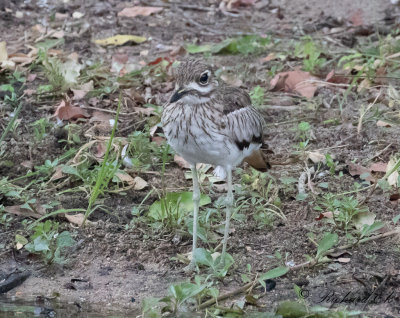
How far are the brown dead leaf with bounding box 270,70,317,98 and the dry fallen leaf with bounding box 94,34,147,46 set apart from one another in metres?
1.71

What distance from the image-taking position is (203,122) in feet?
14.1

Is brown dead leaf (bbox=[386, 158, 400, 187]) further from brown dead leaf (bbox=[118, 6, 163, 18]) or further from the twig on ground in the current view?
brown dead leaf (bbox=[118, 6, 163, 18])

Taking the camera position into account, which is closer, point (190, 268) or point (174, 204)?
point (190, 268)

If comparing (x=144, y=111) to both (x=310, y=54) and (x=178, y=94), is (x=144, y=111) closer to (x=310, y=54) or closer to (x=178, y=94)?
(x=310, y=54)

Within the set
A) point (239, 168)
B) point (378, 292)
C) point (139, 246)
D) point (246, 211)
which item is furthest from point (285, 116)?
point (378, 292)

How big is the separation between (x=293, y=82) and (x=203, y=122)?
2536mm

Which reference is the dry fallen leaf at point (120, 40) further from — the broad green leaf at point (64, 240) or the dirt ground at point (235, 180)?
the broad green leaf at point (64, 240)

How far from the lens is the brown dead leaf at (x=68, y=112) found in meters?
6.10

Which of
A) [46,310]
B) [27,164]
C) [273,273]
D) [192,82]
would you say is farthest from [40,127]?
[273,273]

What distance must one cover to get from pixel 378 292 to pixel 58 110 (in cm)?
314

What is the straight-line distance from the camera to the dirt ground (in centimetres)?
421

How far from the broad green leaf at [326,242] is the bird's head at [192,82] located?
103 cm

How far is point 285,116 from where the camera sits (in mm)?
6246

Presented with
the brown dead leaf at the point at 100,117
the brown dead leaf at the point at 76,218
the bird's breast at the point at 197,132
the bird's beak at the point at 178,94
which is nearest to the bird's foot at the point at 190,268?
the bird's breast at the point at 197,132
